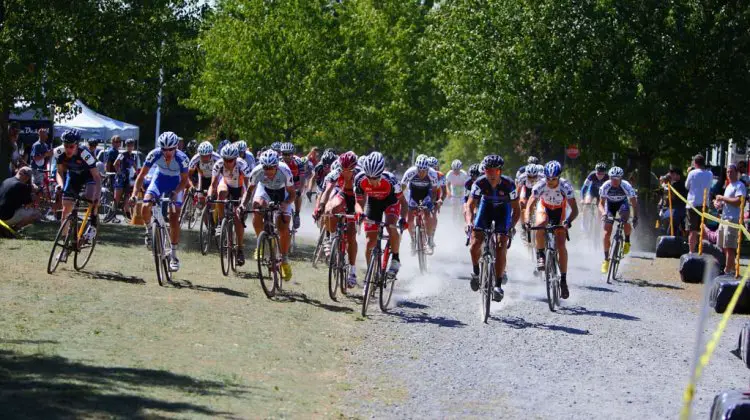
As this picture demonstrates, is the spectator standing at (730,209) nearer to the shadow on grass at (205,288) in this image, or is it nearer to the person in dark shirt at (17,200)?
the shadow on grass at (205,288)

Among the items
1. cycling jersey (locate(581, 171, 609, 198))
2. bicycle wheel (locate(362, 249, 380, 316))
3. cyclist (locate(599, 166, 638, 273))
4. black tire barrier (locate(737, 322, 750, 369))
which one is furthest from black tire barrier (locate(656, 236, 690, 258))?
black tire barrier (locate(737, 322, 750, 369))

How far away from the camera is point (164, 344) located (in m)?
11.2

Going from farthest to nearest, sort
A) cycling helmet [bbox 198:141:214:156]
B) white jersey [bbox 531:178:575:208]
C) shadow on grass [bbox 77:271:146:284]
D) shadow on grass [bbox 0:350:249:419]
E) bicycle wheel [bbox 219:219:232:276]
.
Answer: cycling helmet [bbox 198:141:214:156], bicycle wheel [bbox 219:219:232:276], white jersey [bbox 531:178:575:208], shadow on grass [bbox 77:271:146:284], shadow on grass [bbox 0:350:249:419]

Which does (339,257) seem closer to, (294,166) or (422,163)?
(422,163)

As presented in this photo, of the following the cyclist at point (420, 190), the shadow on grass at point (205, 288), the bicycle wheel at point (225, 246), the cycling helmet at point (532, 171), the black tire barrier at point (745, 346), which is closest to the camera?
the black tire barrier at point (745, 346)

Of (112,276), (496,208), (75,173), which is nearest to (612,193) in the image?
(496,208)

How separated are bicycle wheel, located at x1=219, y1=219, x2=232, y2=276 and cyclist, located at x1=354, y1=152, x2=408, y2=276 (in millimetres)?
3045

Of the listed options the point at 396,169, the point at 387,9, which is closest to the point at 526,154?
the point at 387,9

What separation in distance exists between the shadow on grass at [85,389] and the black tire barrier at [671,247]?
17.5 m

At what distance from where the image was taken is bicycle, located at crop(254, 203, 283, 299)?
15445 mm

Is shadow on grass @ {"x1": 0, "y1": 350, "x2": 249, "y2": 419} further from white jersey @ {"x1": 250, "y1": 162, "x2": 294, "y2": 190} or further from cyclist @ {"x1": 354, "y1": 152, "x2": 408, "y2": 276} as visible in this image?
white jersey @ {"x1": 250, "y1": 162, "x2": 294, "y2": 190}

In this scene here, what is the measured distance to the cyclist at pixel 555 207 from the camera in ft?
53.3

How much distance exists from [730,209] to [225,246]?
8.17 m

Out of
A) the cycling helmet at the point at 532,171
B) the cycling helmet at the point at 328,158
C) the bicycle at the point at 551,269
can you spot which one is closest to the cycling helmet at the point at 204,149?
the cycling helmet at the point at 328,158
